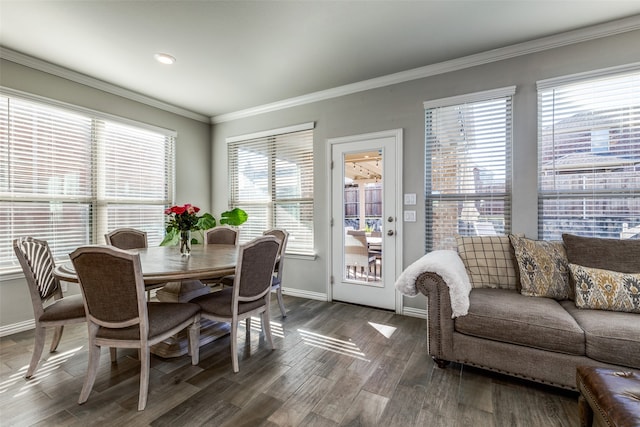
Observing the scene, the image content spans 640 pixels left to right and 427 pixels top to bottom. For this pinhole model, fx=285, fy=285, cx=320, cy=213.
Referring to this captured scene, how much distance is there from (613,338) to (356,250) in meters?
2.30

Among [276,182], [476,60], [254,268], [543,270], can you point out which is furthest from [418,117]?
[254,268]

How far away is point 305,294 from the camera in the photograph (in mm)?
3875

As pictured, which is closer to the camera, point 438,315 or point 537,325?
point 537,325

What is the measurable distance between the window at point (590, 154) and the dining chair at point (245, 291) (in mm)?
2506

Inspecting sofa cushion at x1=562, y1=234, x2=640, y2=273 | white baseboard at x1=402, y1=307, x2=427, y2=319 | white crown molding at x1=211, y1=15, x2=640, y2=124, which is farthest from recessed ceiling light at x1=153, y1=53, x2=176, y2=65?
sofa cushion at x1=562, y1=234, x2=640, y2=273

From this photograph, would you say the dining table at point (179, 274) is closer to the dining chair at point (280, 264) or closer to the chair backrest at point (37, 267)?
the chair backrest at point (37, 267)

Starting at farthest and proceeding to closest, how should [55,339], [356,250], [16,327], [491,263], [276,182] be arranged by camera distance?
1. [276,182]
2. [356,250]
3. [16,327]
4. [491,263]
5. [55,339]

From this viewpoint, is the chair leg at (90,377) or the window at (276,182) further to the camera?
the window at (276,182)

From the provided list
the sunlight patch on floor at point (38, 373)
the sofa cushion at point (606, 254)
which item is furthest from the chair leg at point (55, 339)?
the sofa cushion at point (606, 254)

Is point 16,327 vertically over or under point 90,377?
under

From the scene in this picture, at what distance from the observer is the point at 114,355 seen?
2.17 m

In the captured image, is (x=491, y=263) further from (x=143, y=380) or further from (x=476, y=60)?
(x=143, y=380)

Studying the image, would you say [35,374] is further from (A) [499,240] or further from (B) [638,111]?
(B) [638,111]

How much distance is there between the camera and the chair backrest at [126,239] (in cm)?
288
